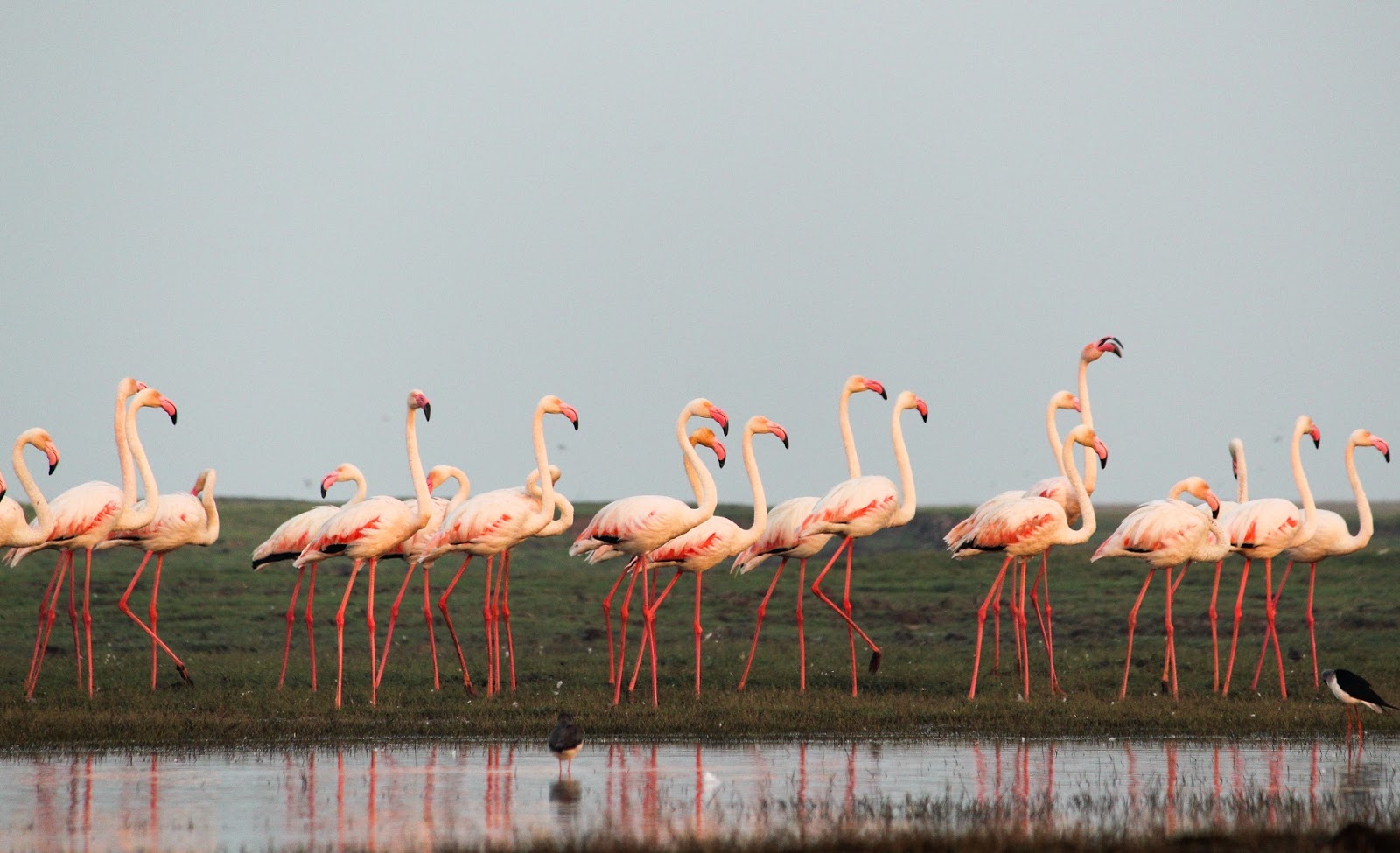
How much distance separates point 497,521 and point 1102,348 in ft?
25.6

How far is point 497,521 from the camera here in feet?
60.8

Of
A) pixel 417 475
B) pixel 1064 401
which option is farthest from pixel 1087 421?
pixel 417 475

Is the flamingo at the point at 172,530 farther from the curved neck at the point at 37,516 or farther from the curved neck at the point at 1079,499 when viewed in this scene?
the curved neck at the point at 1079,499

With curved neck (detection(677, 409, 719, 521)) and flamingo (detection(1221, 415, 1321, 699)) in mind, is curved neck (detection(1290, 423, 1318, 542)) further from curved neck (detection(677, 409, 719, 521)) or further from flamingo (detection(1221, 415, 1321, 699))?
curved neck (detection(677, 409, 719, 521))

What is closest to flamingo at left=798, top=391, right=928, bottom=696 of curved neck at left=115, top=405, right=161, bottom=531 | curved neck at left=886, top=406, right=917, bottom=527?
curved neck at left=886, top=406, right=917, bottom=527

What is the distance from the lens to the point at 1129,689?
18.3 meters

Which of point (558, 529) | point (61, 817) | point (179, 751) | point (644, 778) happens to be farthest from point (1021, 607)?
point (61, 817)

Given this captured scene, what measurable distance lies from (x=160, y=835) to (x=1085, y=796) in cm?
563

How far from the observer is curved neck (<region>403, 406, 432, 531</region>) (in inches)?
709

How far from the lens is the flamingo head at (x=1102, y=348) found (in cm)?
2027

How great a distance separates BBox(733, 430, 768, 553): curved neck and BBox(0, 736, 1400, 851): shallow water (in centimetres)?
509

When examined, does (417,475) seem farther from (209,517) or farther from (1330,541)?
(1330,541)

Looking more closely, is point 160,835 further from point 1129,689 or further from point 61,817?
point 1129,689

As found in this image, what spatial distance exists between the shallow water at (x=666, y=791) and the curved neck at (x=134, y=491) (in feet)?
19.0
